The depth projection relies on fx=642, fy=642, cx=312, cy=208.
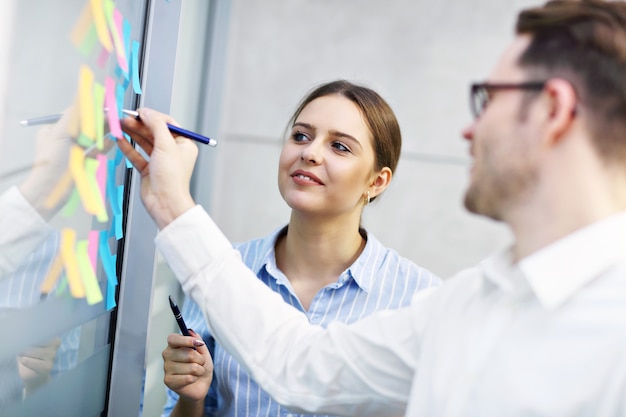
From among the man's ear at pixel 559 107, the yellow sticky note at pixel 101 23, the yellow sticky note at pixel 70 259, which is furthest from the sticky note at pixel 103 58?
the man's ear at pixel 559 107

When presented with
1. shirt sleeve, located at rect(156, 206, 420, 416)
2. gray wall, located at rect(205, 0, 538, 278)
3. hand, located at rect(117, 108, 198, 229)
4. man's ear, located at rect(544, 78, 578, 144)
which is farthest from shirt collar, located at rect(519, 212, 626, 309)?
gray wall, located at rect(205, 0, 538, 278)

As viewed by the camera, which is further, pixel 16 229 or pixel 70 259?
pixel 70 259

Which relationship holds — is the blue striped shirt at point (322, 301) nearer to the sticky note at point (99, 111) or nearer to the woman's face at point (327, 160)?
the woman's face at point (327, 160)

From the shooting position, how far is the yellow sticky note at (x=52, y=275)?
0.93m

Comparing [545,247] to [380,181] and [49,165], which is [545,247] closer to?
[49,165]

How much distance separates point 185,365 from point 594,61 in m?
0.88

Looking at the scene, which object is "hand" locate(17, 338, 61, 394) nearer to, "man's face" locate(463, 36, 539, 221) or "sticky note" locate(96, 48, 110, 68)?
"sticky note" locate(96, 48, 110, 68)

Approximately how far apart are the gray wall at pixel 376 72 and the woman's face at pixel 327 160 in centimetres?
107

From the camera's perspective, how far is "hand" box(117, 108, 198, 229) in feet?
2.99

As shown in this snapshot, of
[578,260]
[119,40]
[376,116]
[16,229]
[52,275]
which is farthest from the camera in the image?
[376,116]

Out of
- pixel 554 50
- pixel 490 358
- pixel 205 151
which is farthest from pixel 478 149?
pixel 205 151

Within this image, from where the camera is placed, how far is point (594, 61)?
0.72 metres

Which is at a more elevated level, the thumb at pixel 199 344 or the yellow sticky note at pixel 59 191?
the yellow sticky note at pixel 59 191

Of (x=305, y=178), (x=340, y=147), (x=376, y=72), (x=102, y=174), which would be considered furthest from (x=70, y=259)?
(x=376, y=72)
